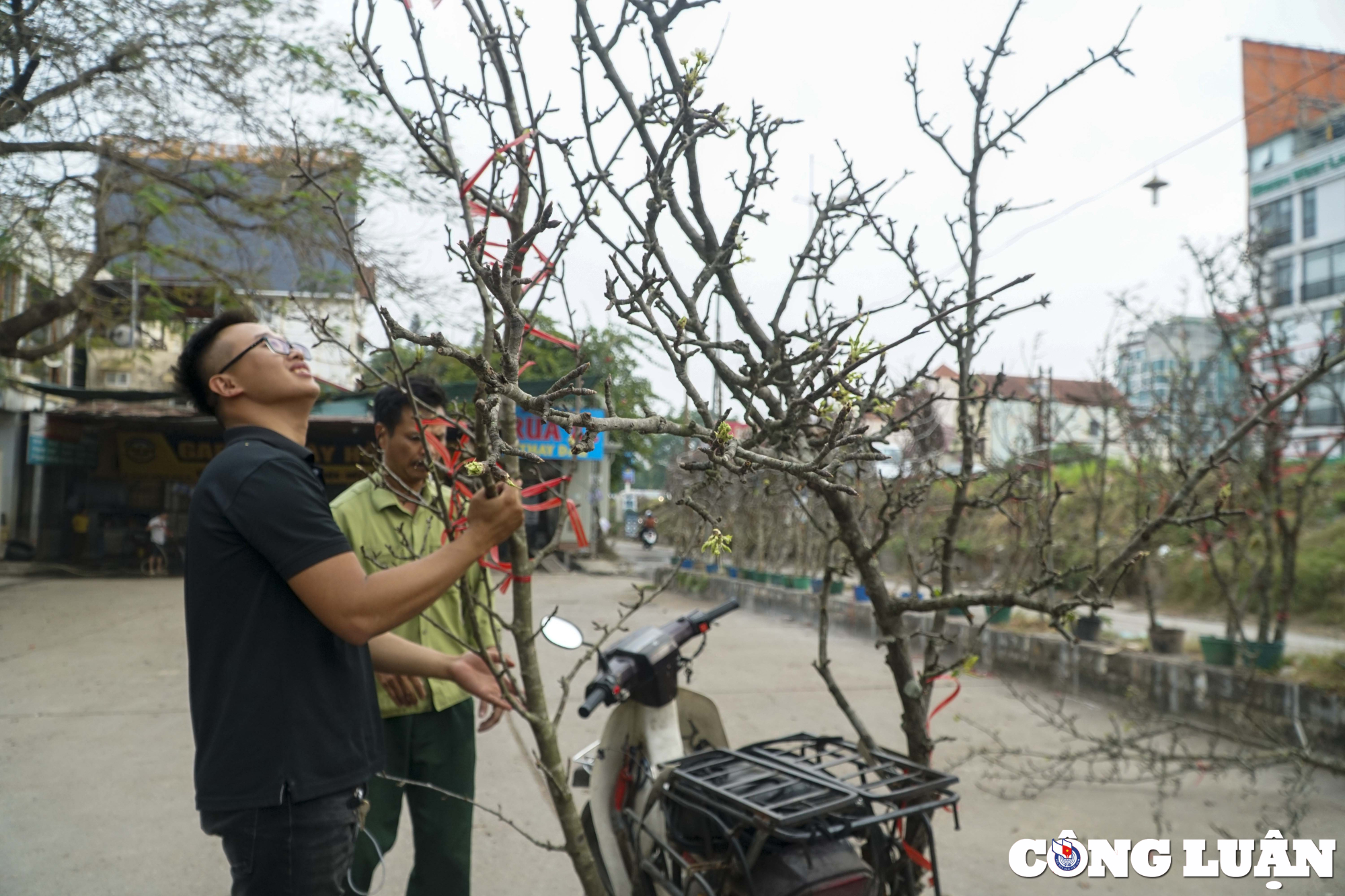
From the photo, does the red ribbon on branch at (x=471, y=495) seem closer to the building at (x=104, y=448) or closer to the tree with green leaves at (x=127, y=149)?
the tree with green leaves at (x=127, y=149)

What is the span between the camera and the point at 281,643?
178 cm

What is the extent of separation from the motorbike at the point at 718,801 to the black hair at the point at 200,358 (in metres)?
1.03

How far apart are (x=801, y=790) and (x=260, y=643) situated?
1.19 metres

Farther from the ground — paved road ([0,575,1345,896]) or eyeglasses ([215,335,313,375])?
eyeglasses ([215,335,313,375])

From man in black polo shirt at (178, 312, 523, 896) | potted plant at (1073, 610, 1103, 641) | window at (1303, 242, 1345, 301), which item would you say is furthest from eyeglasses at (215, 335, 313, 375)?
window at (1303, 242, 1345, 301)

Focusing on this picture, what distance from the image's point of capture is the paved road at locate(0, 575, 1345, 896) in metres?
3.63

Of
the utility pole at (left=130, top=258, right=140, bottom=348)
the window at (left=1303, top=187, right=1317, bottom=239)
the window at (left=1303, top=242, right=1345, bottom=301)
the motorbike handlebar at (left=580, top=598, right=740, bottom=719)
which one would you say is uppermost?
the window at (left=1303, top=187, right=1317, bottom=239)

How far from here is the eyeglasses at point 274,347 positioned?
6.56 ft

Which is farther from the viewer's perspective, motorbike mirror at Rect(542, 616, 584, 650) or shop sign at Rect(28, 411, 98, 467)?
shop sign at Rect(28, 411, 98, 467)

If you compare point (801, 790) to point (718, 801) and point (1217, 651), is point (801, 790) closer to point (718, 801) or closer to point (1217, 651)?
point (718, 801)

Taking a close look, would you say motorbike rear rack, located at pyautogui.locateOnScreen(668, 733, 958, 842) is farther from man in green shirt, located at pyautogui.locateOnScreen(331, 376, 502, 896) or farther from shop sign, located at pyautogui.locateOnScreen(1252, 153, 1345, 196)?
shop sign, located at pyautogui.locateOnScreen(1252, 153, 1345, 196)

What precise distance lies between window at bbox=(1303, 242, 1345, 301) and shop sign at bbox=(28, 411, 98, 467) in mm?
30544

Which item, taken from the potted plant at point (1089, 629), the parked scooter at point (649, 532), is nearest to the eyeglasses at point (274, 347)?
the potted plant at point (1089, 629)

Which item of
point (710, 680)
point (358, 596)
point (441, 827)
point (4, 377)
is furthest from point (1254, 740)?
point (4, 377)
